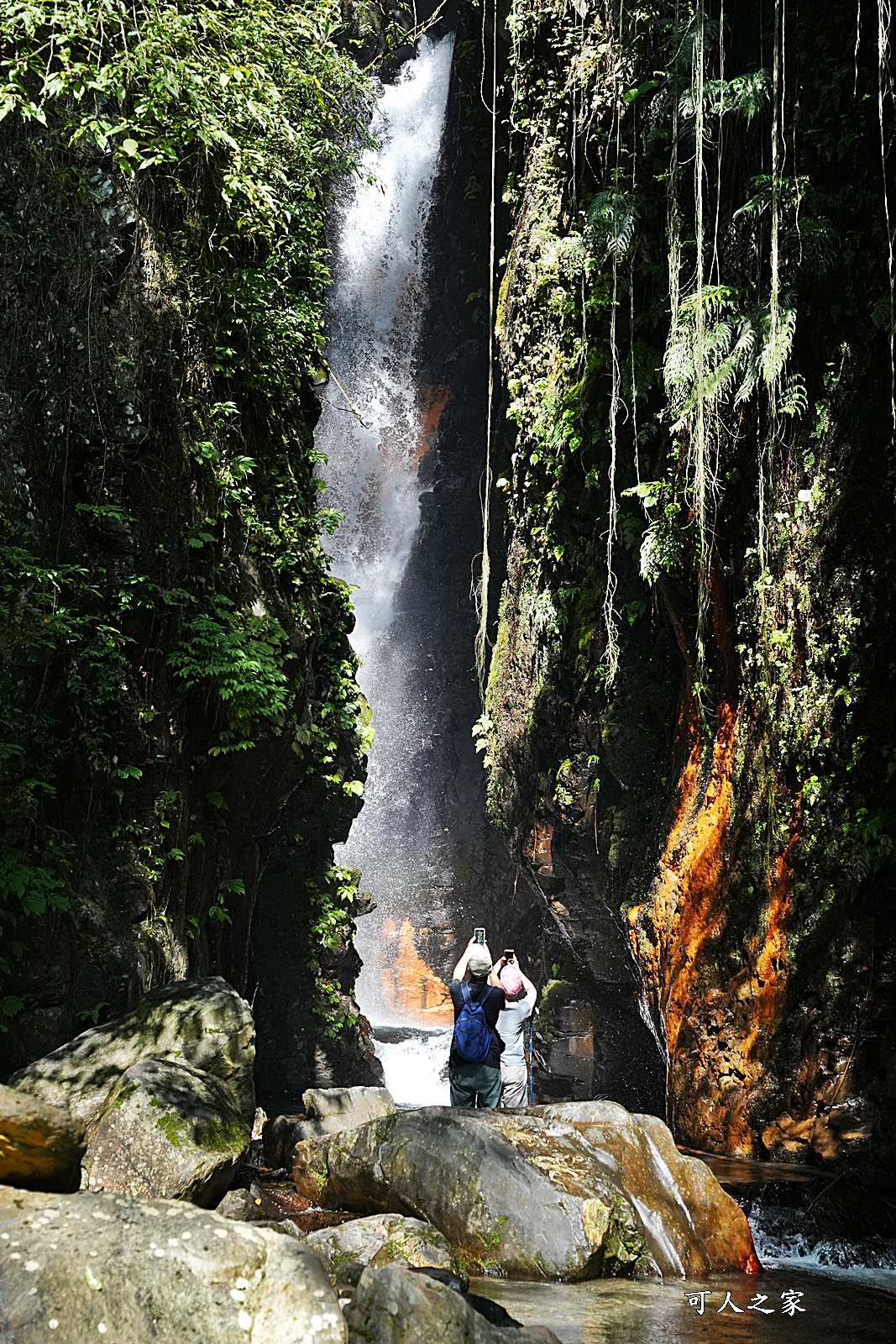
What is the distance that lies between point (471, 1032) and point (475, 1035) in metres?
0.04

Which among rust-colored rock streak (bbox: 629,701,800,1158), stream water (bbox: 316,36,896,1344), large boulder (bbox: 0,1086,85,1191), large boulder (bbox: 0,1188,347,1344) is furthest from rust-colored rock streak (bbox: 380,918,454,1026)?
large boulder (bbox: 0,1188,347,1344)

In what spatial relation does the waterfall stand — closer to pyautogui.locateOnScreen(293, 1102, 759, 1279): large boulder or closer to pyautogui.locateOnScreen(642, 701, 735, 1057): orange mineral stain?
pyautogui.locateOnScreen(642, 701, 735, 1057): orange mineral stain

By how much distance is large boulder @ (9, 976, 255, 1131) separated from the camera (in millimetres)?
5113

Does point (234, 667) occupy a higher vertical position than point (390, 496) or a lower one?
lower

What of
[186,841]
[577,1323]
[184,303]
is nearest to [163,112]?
[184,303]

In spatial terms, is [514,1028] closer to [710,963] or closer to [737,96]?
[710,963]

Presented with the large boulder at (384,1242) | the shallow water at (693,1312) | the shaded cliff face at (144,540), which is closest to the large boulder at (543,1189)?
the shallow water at (693,1312)

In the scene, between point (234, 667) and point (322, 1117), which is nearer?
point (322, 1117)

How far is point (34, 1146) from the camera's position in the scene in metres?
3.42

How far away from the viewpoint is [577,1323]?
13.0 ft

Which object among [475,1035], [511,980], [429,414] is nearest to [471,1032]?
[475,1035]

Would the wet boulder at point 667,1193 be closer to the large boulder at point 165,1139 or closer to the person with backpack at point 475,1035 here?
the person with backpack at point 475,1035

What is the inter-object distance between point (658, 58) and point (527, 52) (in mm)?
3360

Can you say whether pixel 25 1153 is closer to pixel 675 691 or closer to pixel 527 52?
pixel 675 691
